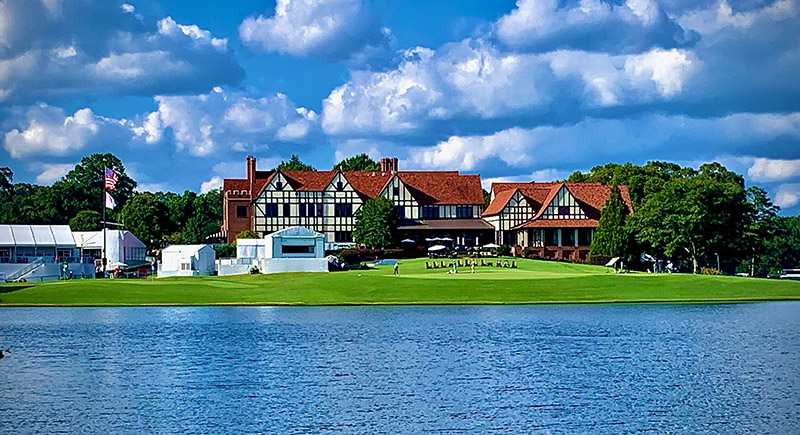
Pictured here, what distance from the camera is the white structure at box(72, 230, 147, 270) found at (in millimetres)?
114312

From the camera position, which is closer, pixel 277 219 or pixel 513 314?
pixel 513 314

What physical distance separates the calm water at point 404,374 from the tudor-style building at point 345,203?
5984 cm

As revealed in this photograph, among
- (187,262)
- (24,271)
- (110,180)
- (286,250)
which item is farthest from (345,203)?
(24,271)

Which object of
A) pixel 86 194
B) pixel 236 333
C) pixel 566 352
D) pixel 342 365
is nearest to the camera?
pixel 342 365

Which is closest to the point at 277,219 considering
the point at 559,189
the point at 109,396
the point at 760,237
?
the point at 559,189

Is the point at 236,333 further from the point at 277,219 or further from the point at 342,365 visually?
the point at 277,219

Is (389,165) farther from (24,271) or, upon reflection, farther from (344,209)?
(24,271)

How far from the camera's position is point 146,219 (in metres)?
135

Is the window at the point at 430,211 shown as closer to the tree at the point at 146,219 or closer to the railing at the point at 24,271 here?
the tree at the point at 146,219

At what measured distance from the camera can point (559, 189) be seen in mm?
109938

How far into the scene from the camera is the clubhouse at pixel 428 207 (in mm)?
109875

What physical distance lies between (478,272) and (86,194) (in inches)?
3248

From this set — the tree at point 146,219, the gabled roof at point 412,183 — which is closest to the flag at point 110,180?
the gabled roof at point 412,183

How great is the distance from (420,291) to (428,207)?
52.3 meters
